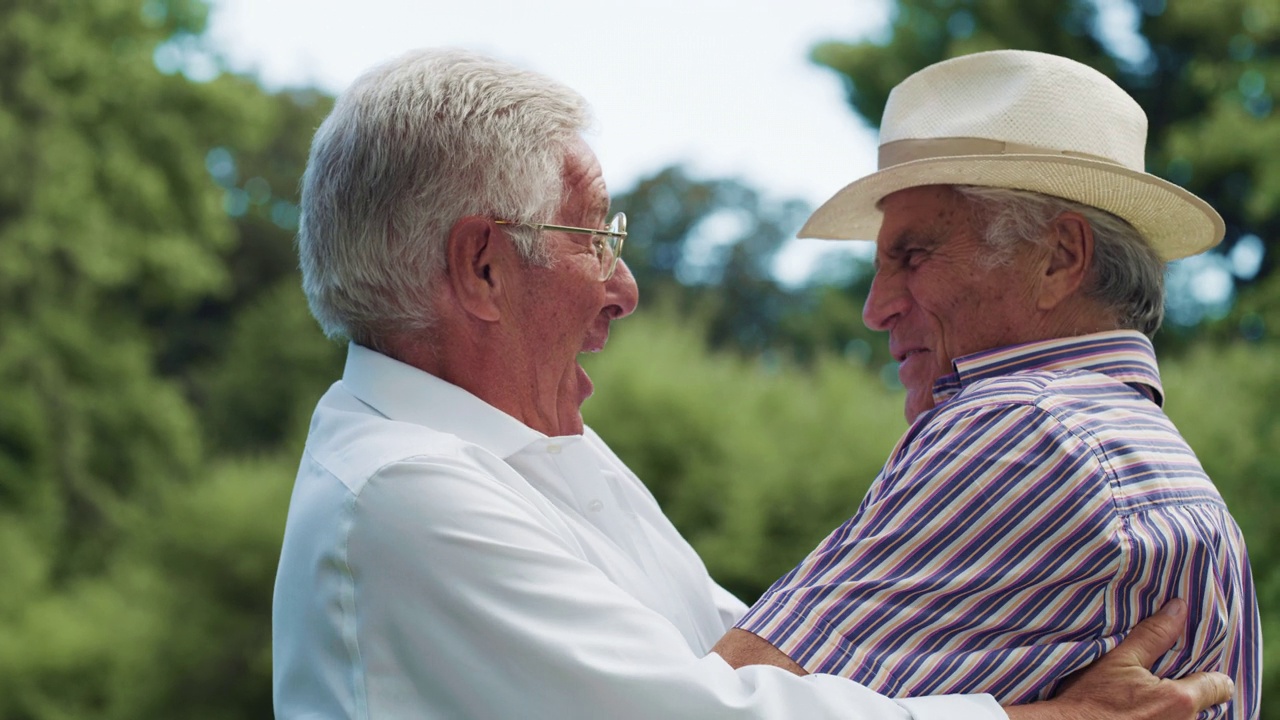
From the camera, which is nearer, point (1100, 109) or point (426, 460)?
point (426, 460)

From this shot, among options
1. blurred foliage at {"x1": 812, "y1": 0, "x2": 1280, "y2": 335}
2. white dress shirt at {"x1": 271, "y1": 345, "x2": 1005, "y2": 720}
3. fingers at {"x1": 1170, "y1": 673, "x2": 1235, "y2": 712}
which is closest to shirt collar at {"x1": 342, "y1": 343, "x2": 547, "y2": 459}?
white dress shirt at {"x1": 271, "y1": 345, "x2": 1005, "y2": 720}

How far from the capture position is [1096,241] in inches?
87.9

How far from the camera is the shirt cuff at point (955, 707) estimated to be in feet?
5.70

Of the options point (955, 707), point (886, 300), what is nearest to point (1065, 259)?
point (886, 300)

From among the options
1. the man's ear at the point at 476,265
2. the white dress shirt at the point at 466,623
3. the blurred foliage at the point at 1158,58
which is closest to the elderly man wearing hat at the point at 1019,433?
the white dress shirt at the point at 466,623

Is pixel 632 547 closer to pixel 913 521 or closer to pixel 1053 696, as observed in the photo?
pixel 913 521

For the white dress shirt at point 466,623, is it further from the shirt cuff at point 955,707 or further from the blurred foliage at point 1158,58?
the blurred foliage at point 1158,58

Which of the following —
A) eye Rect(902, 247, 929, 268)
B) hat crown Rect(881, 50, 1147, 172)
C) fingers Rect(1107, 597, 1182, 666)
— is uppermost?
Answer: hat crown Rect(881, 50, 1147, 172)

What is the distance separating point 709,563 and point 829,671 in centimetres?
583

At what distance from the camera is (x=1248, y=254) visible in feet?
49.2

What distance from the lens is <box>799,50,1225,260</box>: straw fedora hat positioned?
2201mm

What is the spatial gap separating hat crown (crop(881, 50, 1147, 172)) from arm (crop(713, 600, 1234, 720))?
84cm

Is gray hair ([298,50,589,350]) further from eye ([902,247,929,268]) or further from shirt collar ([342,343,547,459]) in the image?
eye ([902,247,929,268])

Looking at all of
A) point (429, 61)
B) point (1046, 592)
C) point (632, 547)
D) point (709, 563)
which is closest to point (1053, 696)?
point (1046, 592)
